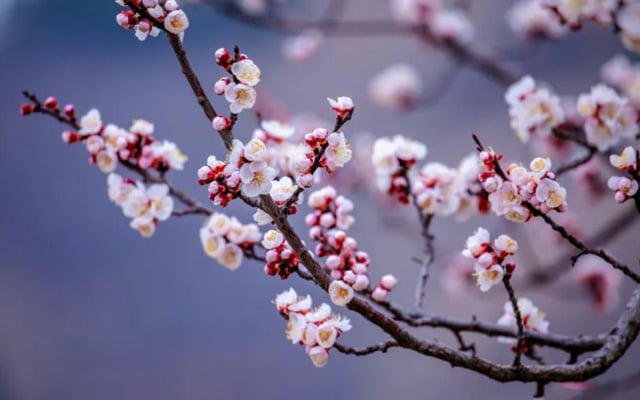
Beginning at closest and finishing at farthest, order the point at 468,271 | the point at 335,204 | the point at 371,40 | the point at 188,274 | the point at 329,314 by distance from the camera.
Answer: the point at 329,314 < the point at 335,204 < the point at 468,271 < the point at 188,274 < the point at 371,40

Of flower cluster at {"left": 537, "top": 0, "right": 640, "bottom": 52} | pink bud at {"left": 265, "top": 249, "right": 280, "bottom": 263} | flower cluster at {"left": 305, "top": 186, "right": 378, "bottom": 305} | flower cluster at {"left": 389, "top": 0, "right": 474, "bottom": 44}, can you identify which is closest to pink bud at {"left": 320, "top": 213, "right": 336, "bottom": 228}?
flower cluster at {"left": 305, "top": 186, "right": 378, "bottom": 305}

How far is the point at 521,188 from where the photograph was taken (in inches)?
31.6

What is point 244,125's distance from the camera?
14.0 ft

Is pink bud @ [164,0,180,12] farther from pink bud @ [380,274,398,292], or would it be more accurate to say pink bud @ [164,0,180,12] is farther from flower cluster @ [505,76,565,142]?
flower cluster @ [505,76,565,142]

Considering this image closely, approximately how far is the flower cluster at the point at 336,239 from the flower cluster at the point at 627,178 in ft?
1.19

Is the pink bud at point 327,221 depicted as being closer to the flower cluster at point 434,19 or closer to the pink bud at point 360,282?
the pink bud at point 360,282

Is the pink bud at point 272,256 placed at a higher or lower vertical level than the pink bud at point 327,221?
lower

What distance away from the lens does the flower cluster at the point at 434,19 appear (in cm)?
225

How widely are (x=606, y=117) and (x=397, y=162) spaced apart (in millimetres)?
426

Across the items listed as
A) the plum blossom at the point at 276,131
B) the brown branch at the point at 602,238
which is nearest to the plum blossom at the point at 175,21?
the plum blossom at the point at 276,131

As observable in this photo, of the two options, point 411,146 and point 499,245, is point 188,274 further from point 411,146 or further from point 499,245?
point 499,245

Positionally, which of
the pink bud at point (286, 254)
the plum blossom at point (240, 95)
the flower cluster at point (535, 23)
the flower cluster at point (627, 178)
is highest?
the flower cluster at point (535, 23)

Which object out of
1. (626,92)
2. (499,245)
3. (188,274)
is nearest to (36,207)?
(188,274)

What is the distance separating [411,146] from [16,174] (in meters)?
4.57
